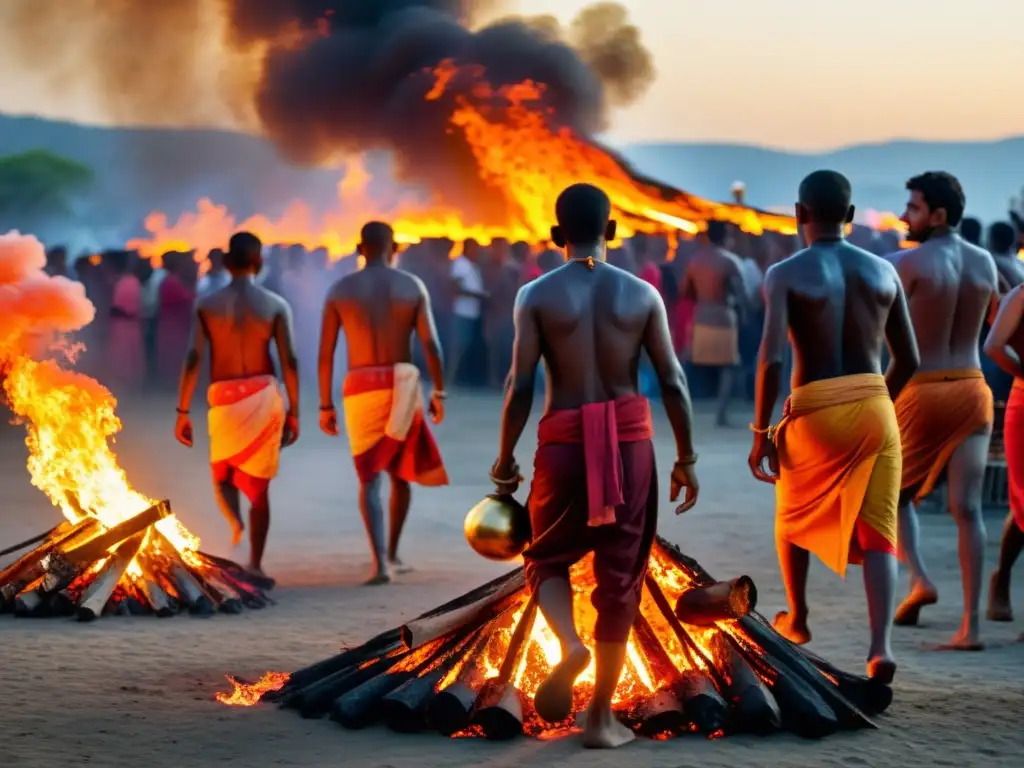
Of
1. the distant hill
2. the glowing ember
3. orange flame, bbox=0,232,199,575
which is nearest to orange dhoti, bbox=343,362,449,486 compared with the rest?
orange flame, bbox=0,232,199,575

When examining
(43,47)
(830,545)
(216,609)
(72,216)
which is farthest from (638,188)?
(72,216)

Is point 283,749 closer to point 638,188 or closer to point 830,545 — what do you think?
point 830,545

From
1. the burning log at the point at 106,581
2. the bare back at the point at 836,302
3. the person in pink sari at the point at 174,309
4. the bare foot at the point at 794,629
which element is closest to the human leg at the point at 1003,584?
the bare foot at the point at 794,629

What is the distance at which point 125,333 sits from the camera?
19.9 metres

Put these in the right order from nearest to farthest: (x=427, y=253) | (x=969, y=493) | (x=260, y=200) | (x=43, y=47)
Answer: (x=969, y=493) < (x=427, y=253) < (x=43, y=47) < (x=260, y=200)

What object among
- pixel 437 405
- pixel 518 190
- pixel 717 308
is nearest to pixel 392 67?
pixel 518 190

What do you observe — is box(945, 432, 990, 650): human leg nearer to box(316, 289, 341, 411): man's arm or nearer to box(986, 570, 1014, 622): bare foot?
box(986, 570, 1014, 622): bare foot

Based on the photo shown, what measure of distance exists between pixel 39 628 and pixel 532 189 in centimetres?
1684

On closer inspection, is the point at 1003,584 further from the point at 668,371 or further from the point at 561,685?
the point at 561,685

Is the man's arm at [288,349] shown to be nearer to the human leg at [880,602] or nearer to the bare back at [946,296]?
the bare back at [946,296]

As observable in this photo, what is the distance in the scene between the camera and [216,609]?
27.2ft

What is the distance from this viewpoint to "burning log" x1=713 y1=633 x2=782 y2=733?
5.55m

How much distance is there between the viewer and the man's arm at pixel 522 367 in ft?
18.0

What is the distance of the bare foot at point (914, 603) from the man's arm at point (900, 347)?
5.97ft
